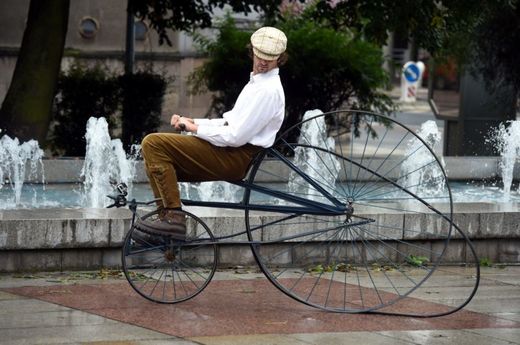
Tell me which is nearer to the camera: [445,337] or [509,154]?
[445,337]

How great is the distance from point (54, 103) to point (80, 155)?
87 centimetres

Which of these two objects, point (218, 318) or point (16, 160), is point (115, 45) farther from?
point (218, 318)

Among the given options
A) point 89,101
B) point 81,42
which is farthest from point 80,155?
point 81,42

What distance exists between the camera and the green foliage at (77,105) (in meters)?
18.4

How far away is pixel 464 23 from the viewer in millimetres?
18031

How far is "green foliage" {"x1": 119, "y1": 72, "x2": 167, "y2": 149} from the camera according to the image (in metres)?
19.0

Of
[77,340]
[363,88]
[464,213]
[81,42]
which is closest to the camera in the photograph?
[77,340]

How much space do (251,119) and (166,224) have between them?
0.85 meters

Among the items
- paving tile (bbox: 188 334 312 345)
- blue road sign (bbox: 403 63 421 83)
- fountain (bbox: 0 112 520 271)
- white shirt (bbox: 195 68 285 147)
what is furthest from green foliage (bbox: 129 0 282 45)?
blue road sign (bbox: 403 63 421 83)

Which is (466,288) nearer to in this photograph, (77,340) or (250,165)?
(250,165)

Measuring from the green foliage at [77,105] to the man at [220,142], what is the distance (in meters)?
10.1

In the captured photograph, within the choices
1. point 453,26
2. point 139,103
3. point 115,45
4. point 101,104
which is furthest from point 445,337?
point 115,45

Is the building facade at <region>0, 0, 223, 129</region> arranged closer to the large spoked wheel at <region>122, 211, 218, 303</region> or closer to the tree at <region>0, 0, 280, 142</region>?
the tree at <region>0, 0, 280, 142</region>

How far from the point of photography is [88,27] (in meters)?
24.8
